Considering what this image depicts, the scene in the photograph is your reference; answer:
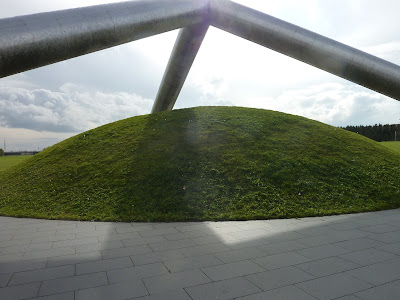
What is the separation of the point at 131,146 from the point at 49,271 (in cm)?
986

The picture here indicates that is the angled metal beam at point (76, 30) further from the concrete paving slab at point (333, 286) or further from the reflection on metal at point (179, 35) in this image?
the concrete paving slab at point (333, 286)

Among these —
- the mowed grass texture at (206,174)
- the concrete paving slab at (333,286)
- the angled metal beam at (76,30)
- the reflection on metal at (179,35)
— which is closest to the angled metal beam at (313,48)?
the reflection on metal at (179,35)

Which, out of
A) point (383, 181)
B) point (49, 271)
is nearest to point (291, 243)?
point (49, 271)

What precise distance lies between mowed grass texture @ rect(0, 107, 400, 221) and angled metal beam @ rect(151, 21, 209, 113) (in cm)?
173

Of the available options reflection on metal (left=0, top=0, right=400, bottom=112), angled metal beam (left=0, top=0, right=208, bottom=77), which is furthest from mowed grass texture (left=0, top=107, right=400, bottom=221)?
angled metal beam (left=0, top=0, right=208, bottom=77)

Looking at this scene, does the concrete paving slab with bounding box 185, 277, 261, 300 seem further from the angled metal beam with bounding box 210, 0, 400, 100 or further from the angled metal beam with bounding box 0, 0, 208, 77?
the angled metal beam with bounding box 210, 0, 400, 100

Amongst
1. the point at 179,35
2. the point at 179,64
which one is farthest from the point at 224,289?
the point at 179,64

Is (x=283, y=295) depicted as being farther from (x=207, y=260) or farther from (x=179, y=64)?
(x=179, y=64)

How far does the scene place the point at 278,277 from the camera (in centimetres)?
427

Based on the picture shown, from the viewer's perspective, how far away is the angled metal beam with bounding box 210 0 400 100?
10.8 m

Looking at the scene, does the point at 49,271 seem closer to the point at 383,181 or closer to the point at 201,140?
the point at 201,140

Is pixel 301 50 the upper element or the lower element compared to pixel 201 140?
upper

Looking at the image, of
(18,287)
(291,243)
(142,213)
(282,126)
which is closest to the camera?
(18,287)

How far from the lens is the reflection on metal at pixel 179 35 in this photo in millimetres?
6066
